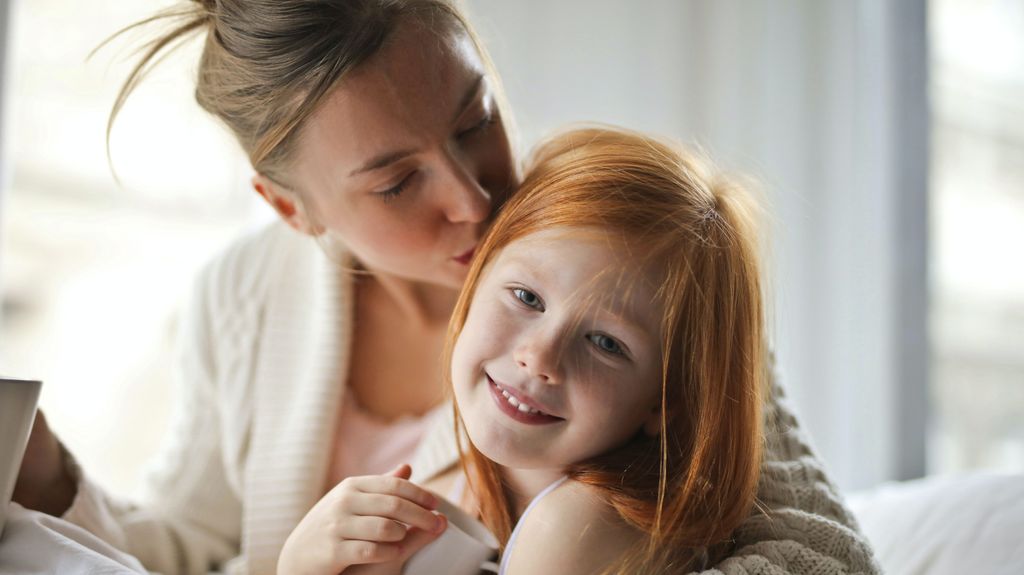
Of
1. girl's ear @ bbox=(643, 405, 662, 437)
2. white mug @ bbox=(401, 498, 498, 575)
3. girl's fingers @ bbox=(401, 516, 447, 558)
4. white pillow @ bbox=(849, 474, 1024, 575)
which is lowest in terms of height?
white pillow @ bbox=(849, 474, 1024, 575)

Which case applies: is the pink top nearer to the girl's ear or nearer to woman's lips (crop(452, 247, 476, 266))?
woman's lips (crop(452, 247, 476, 266))

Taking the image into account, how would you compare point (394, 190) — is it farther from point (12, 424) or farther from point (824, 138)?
point (824, 138)

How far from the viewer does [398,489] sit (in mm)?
824

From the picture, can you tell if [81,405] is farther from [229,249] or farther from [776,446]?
[776,446]

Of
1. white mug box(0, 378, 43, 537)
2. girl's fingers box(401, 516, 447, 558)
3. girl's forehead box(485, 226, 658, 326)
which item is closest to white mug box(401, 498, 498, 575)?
girl's fingers box(401, 516, 447, 558)

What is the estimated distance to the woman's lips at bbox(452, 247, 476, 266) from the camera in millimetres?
1067

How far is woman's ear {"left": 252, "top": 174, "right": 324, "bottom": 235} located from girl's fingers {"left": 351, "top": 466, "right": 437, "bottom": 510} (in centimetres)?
41

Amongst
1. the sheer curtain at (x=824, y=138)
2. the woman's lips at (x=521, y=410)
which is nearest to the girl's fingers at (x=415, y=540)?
the woman's lips at (x=521, y=410)

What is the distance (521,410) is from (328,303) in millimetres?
584

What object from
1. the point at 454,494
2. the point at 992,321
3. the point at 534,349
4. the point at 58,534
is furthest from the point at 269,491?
the point at 992,321

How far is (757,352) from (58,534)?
65 cm

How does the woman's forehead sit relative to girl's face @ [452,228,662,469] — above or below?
above

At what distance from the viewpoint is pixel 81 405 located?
2.46 m

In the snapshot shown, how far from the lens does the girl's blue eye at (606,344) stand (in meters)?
0.83
